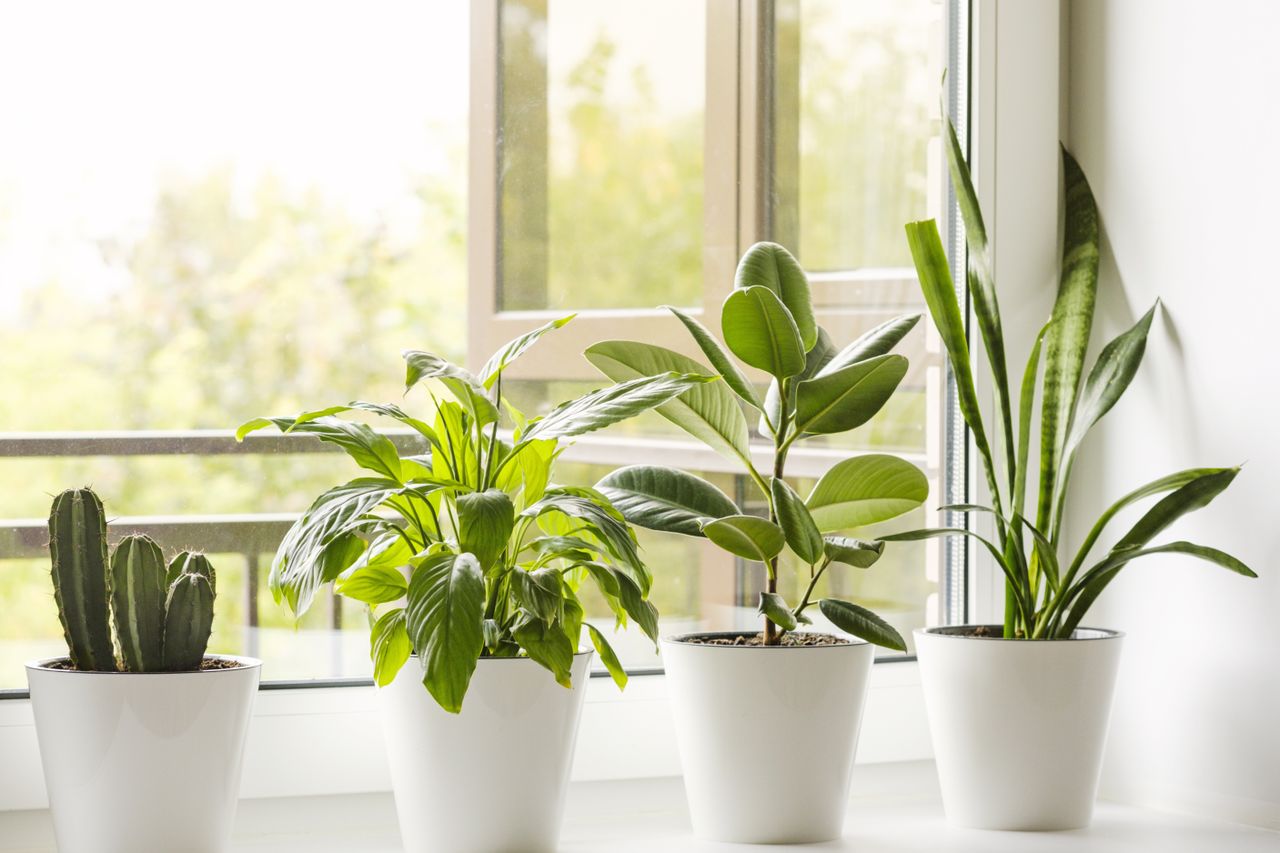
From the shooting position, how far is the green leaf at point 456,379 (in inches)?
43.2

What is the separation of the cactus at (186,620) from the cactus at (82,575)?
5cm

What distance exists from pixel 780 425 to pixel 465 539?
38 centimetres

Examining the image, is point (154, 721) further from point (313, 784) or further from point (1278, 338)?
point (1278, 338)

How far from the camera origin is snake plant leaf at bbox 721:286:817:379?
1215 mm

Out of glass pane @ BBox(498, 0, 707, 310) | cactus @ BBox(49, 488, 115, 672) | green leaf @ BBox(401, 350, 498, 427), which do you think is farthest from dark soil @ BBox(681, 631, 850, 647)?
cactus @ BBox(49, 488, 115, 672)

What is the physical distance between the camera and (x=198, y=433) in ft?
4.49

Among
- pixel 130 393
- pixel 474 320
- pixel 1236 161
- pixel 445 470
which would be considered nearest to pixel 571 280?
pixel 474 320

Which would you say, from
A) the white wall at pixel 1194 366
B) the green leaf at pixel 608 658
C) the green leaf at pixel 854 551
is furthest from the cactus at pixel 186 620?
the white wall at pixel 1194 366

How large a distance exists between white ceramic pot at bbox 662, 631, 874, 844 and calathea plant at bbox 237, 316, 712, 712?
11 centimetres

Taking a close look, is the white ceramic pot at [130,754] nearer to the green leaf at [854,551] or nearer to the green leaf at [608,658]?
the green leaf at [608,658]

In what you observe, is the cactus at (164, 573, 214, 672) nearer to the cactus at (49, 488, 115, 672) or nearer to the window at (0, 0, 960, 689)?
the cactus at (49, 488, 115, 672)

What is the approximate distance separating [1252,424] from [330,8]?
1070mm

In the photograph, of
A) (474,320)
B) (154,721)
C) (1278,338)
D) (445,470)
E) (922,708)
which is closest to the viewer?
(154,721)

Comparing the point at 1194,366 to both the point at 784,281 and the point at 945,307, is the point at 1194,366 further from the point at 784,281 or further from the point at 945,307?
the point at 784,281
